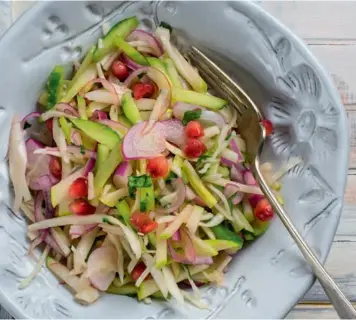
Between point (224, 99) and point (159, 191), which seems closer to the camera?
point (159, 191)

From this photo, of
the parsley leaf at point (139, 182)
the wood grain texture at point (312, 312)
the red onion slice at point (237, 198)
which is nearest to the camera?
the parsley leaf at point (139, 182)

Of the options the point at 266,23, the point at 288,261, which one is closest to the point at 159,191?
the point at 288,261

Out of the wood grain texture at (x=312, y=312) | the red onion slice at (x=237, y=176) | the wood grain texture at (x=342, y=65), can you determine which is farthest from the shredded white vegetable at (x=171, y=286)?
the wood grain texture at (x=342, y=65)

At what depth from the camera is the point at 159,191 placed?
4.04 feet

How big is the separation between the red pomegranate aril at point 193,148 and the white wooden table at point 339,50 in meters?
0.44

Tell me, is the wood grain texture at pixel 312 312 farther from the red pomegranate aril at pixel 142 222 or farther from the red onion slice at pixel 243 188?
the red pomegranate aril at pixel 142 222

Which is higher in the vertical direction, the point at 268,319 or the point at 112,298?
the point at 112,298

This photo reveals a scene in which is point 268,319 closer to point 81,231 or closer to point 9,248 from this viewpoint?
point 81,231

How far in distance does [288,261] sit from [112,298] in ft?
1.18

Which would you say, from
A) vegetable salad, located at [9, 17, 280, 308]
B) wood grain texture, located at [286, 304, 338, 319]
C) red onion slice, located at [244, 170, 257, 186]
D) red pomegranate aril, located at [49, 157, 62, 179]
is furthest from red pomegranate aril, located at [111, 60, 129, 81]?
wood grain texture, located at [286, 304, 338, 319]

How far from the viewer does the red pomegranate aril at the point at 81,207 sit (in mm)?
1239

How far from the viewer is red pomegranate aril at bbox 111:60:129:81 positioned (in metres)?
1.30

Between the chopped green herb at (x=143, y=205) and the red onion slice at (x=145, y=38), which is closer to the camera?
the chopped green herb at (x=143, y=205)

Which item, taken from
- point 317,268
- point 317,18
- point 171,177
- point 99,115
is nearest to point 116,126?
point 99,115
